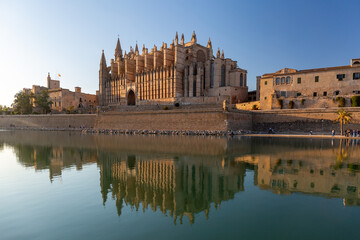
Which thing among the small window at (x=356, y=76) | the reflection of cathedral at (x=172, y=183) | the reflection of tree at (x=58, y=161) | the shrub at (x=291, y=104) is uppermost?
the small window at (x=356, y=76)

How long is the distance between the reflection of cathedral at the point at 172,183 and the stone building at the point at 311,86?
27.9 metres

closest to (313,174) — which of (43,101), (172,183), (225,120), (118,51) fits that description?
(172,183)

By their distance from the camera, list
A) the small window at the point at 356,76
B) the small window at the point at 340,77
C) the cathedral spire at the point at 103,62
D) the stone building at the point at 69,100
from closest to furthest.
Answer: the small window at the point at 356,76 → the small window at the point at 340,77 → the stone building at the point at 69,100 → the cathedral spire at the point at 103,62

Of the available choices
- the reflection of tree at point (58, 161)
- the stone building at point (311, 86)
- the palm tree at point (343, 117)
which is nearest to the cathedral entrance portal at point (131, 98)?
the stone building at point (311, 86)

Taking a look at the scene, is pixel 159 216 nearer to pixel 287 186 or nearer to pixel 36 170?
pixel 287 186

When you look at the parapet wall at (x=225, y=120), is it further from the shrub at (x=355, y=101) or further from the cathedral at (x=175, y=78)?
the cathedral at (x=175, y=78)

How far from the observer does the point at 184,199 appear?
859 centimetres

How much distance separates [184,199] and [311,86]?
36503 millimetres

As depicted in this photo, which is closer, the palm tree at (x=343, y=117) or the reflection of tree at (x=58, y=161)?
the reflection of tree at (x=58, y=161)

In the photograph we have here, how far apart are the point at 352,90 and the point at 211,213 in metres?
37.2

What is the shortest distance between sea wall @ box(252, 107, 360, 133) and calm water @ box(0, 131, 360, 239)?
20280 millimetres

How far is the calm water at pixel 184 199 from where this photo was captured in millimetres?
6160

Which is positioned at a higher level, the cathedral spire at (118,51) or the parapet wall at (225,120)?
the cathedral spire at (118,51)

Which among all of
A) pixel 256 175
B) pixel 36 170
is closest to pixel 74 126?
pixel 36 170
